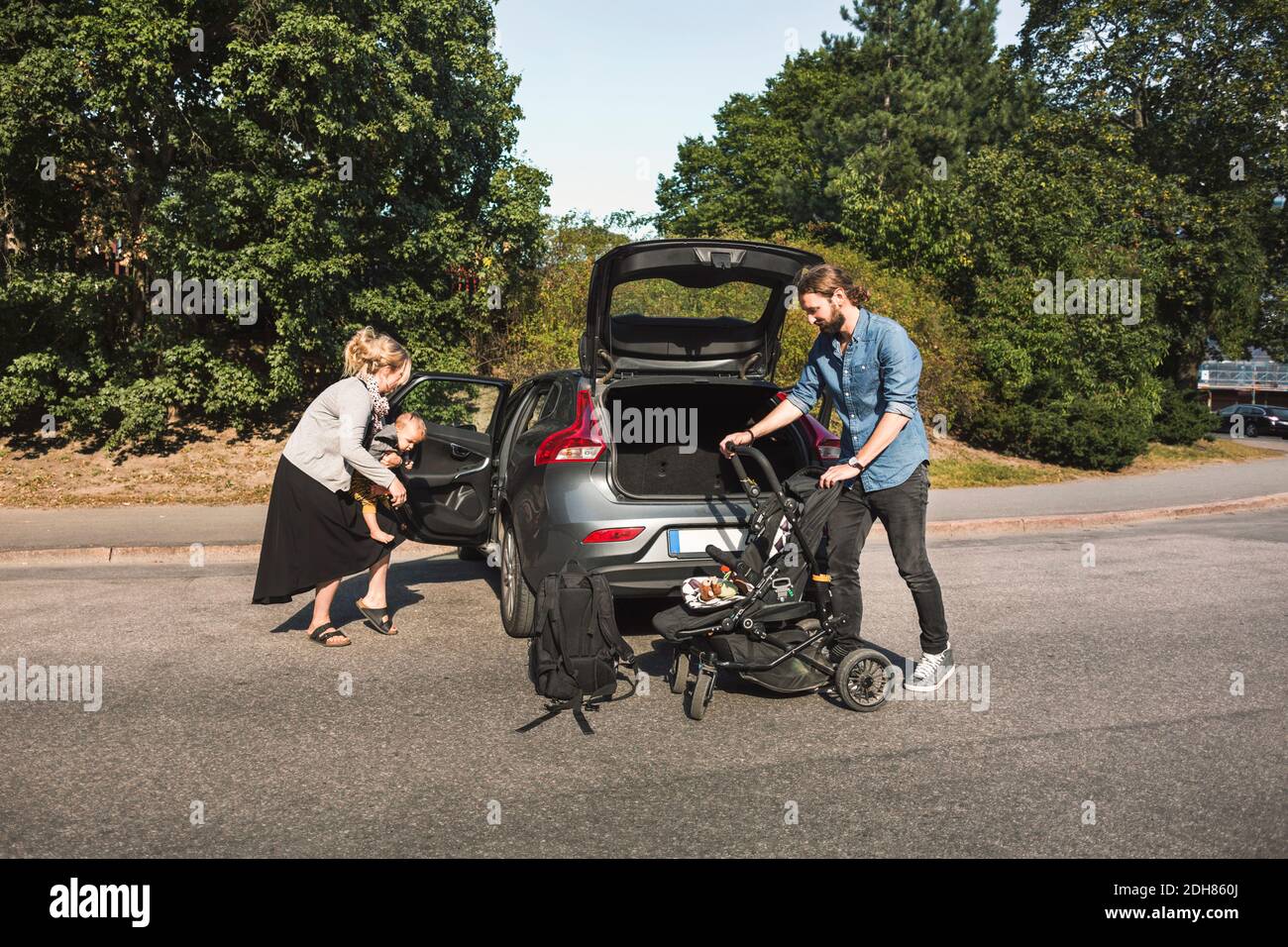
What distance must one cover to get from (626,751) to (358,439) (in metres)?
2.77

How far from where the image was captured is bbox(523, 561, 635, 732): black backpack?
16.5 ft

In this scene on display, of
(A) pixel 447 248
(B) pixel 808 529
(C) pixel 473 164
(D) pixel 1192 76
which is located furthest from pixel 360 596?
(D) pixel 1192 76

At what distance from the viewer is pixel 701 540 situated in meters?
5.83

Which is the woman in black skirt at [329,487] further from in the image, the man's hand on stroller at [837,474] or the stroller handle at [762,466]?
the man's hand on stroller at [837,474]

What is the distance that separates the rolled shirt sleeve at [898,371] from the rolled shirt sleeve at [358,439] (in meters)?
→ 2.98

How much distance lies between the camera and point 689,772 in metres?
4.28

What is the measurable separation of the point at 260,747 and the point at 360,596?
3.50 m

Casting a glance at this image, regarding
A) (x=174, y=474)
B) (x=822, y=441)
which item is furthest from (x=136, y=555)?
(x=822, y=441)

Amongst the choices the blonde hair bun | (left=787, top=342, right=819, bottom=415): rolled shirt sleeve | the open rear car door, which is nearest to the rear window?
the open rear car door

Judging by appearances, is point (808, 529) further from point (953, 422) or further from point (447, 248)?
point (953, 422)

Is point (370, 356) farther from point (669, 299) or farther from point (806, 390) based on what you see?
point (669, 299)

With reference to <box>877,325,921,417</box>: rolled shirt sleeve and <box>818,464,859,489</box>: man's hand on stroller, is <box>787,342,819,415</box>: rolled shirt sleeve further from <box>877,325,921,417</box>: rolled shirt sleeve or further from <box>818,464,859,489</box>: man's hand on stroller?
<box>818,464,859,489</box>: man's hand on stroller

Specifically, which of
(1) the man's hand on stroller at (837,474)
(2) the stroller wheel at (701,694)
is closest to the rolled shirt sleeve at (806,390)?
(1) the man's hand on stroller at (837,474)

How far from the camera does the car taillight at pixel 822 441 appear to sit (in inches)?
249
